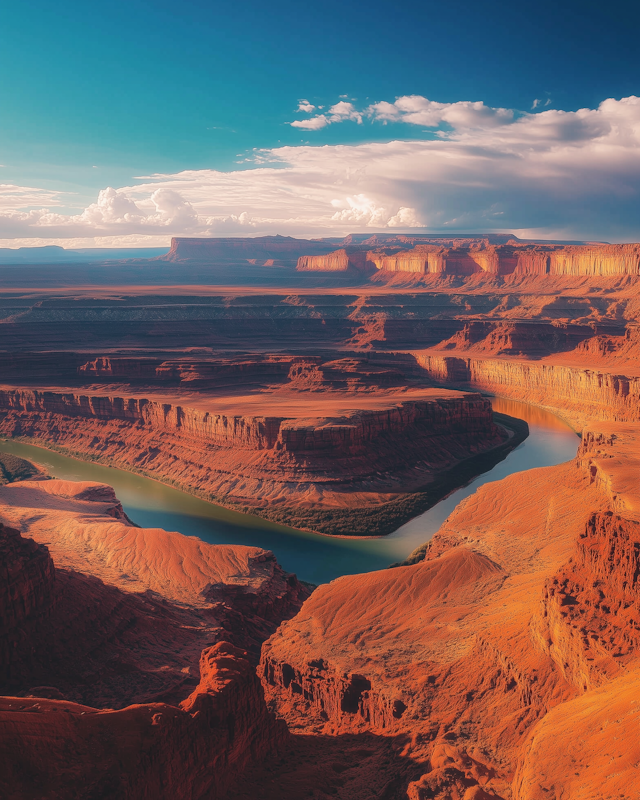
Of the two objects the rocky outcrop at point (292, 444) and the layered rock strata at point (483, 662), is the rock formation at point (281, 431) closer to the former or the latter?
the rocky outcrop at point (292, 444)

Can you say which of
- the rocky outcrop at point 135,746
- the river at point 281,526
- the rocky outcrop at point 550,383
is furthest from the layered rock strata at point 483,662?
the rocky outcrop at point 550,383

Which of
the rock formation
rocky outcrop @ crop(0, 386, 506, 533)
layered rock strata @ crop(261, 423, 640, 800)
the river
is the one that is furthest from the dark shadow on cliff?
rocky outcrop @ crop(0, 386, 506, 533)

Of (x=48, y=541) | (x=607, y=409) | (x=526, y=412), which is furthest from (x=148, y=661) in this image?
(x=526, y=412)

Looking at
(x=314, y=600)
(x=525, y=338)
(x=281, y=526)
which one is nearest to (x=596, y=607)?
(x=314, y=600)

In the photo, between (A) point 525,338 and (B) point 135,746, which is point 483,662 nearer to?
(B) point 135,746

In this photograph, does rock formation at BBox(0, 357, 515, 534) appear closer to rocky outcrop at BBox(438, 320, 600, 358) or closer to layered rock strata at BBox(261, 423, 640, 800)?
layered rock strata at BBox(261, 423, 640, 800)

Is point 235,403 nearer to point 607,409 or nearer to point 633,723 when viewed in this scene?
point 607,409

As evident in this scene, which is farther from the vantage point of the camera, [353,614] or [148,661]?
[353,614]
